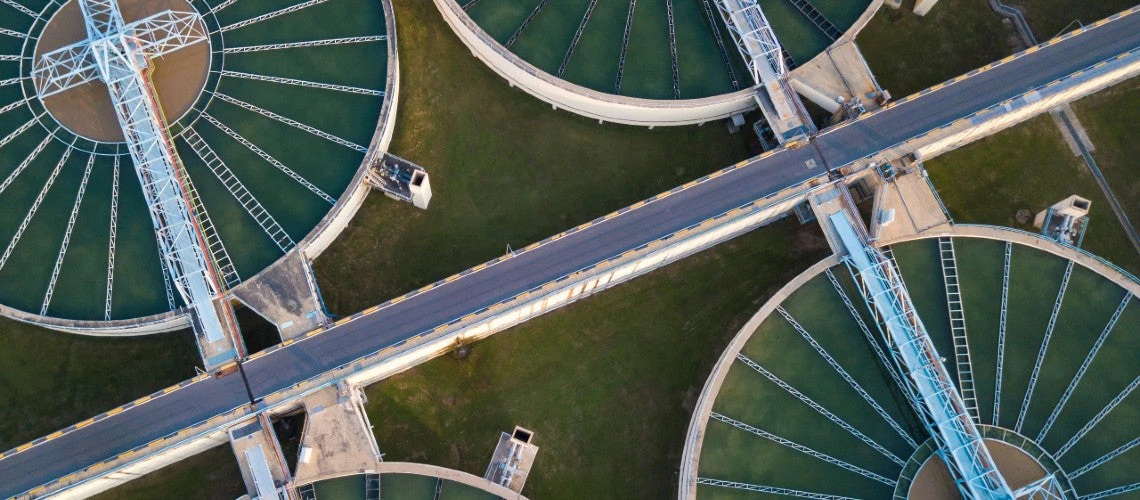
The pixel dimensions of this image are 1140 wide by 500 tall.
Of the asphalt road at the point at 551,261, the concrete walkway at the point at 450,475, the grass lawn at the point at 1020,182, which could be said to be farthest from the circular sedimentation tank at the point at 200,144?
the grass lawn at the point at 1020,182

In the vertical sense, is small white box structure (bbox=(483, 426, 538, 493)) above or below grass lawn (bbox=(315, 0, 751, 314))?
below

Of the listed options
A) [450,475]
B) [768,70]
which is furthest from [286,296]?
[768,70]

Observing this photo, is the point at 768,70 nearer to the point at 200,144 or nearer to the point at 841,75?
the point at 841,75

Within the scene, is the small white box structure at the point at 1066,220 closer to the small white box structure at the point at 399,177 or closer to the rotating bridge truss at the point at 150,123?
the small white box structure at the point at 399,177

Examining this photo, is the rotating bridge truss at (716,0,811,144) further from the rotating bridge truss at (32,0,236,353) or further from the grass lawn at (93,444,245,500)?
the grass lawn at (93,444,245,500)

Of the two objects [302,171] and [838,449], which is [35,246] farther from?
[838,449]

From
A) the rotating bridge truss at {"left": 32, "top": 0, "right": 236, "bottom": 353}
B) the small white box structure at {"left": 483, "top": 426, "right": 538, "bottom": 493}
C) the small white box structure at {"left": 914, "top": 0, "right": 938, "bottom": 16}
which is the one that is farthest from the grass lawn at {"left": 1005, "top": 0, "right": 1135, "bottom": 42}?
the rotating bridge truss at {"left": 32, "top": 0, "right": 236, "bottom": 353}

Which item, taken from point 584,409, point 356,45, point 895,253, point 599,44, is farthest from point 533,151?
point 895,253
